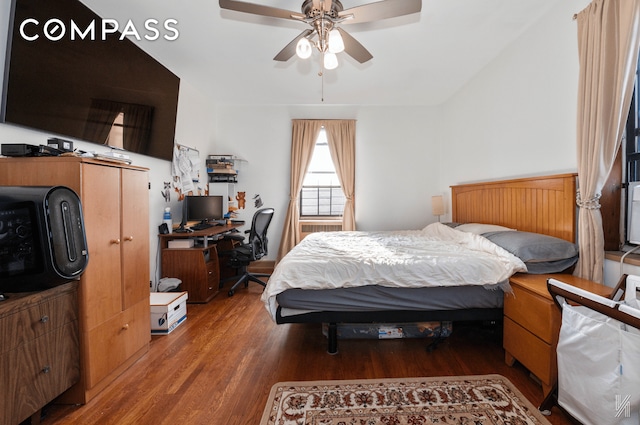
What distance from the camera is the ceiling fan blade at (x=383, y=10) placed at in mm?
1715

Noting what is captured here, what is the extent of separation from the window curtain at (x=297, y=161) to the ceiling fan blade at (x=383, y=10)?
2.81 meters

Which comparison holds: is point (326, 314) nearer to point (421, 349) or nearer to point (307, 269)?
point (307, 269)

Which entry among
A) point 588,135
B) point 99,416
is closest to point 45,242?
point 99,416

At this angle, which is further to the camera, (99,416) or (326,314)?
(326,314)

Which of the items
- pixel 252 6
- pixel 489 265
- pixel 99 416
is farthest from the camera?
pixel 489 265

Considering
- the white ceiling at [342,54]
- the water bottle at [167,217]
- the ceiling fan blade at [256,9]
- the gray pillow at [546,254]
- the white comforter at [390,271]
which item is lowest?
the white comforter at [390,271]

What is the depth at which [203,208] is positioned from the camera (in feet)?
12.7

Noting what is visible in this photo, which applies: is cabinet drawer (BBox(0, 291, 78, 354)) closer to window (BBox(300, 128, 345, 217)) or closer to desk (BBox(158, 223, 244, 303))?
desk (BBox(158, 223, 244, 303))

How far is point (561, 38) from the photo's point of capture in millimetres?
2271

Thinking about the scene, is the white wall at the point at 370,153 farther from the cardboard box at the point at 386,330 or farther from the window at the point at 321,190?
the cardboard box at the point at 386,330

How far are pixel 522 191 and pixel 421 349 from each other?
1.76 metres

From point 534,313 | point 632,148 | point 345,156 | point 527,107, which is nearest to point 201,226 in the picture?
point 345,156

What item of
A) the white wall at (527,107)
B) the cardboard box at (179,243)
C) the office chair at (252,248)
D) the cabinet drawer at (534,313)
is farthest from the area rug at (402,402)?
the cardboard box at (179,243)

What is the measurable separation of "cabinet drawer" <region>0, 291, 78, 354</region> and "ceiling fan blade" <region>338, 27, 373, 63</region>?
246cm
